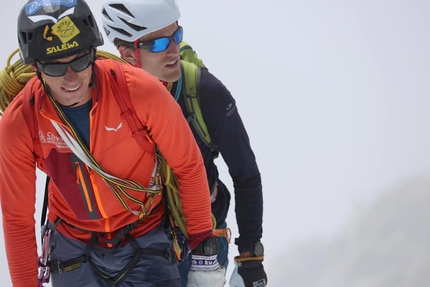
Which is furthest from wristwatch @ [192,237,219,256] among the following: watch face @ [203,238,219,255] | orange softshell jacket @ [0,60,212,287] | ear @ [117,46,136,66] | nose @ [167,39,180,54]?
ear @ [117,46,136,66]

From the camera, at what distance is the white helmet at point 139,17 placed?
14.5 feet

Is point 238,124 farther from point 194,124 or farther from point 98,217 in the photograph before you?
point 98,217

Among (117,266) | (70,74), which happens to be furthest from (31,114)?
(117,266)

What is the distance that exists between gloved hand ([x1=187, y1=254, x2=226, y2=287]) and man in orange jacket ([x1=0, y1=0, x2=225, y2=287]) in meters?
0.21

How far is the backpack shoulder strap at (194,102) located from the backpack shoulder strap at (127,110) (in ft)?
1.76

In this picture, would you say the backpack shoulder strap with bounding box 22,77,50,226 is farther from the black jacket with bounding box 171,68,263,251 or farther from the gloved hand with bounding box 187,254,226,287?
the gloved hand with bounding box 187,254,226,287

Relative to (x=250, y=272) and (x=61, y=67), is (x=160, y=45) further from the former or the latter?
(x=250, y=272)

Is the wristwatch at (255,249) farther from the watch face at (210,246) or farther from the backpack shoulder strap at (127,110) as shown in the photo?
the backpack shoulder strap at (127,110)

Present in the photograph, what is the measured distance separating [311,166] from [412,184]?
2.97ft

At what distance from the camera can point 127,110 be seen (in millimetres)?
3463

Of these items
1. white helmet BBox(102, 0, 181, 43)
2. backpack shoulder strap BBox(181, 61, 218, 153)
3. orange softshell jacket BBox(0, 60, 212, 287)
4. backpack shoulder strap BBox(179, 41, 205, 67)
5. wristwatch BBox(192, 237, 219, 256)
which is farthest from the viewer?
backpack shoulder strap BBox(179, 41, 205, 67)

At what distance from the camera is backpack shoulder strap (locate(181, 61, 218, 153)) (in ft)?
13.4

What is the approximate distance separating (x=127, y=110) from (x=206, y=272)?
42.7 inches

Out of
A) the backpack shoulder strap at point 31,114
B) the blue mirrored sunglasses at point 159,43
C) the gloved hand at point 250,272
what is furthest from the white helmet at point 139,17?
the gloved hand at point 250,272
